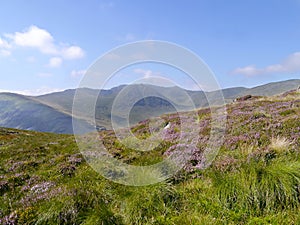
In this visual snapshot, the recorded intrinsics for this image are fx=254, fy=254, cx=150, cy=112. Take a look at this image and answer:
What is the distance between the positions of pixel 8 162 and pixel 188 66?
38.9 ft

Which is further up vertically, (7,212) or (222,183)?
(222,183)

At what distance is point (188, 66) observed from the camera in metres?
8.75

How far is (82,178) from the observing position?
28.7 feet

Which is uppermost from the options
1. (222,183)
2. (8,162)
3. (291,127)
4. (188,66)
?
(188,66)

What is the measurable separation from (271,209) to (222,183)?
1221mm

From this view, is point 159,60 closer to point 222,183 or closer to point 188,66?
point 188,66

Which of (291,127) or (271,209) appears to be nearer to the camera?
(271,209)

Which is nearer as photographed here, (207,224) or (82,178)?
(207,224)

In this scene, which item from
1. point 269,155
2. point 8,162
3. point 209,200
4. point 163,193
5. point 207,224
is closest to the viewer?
point 207,224

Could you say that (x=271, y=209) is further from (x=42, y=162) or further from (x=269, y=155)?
(x=42, y=162)

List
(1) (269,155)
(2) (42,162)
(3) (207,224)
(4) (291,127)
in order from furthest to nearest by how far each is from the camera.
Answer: (2) (42,162), (4) (291,127), (1) (269,155), (3) (207,224)

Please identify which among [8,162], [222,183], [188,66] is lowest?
[8,162]

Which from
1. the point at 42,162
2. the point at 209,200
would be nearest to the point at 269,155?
the point at 209,200

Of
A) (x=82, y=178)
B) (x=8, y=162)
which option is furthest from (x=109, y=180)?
(x=8, y=162)
